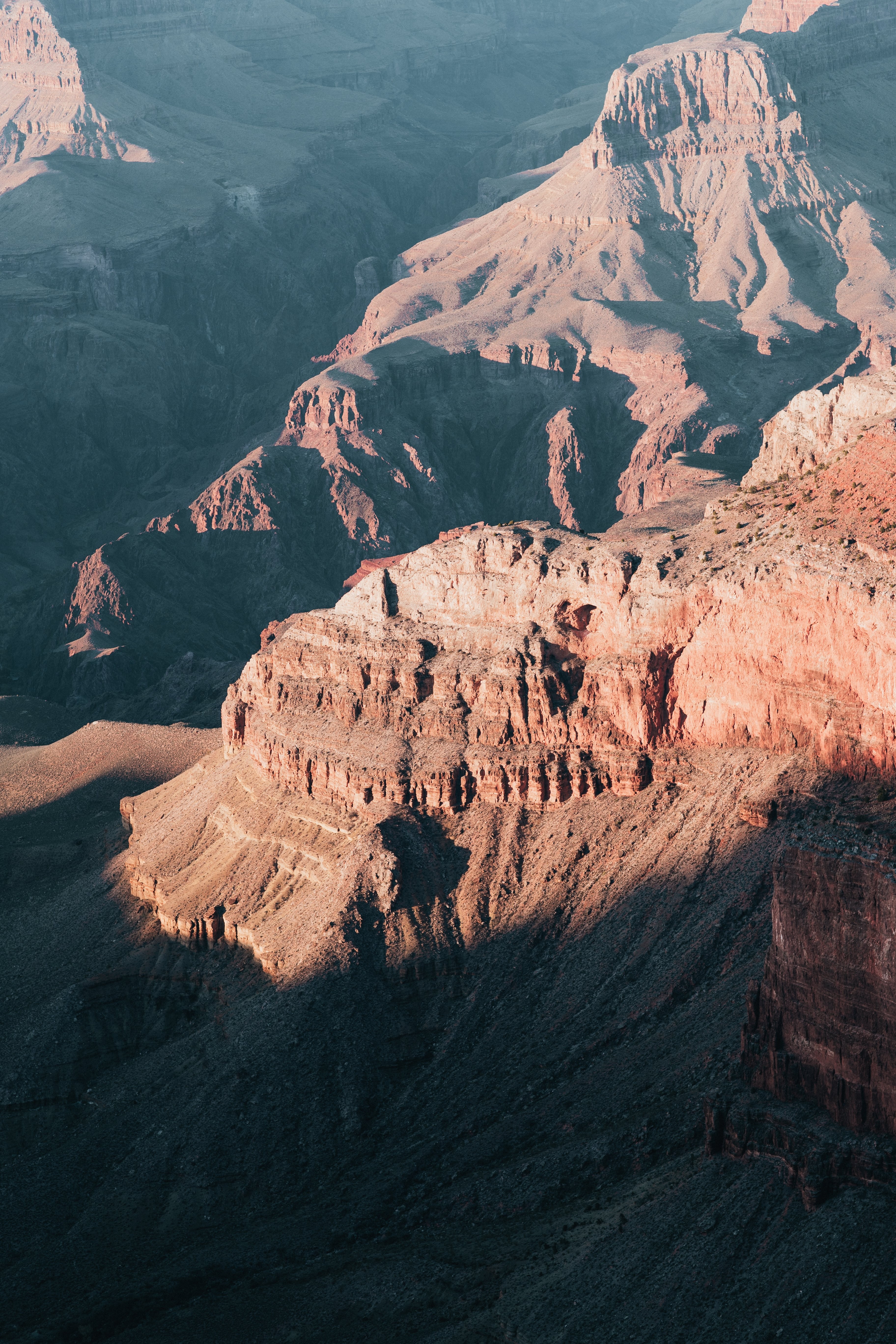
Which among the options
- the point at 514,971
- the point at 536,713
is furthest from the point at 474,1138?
the point at 536,713

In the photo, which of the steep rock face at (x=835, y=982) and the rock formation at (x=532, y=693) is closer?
the steep rock face at (x=835, y=982)

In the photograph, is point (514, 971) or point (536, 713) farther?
point (536, 713)

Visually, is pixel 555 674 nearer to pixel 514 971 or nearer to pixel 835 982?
pixel 514 971

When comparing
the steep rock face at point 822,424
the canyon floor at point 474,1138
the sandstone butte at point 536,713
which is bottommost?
the canyon floor at point 474,1138

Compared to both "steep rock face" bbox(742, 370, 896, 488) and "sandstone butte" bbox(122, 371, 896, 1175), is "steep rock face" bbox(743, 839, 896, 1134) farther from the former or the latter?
"steep rock face" bbox(742, 370, 896, 488)

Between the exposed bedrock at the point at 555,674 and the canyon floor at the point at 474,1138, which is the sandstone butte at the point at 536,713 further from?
the canyon floor at the point at 474,1138

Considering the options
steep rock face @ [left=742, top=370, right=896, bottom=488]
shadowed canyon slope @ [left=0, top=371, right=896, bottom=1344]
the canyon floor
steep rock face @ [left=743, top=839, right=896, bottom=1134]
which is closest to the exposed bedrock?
shadowed canyon slope @ [left=0, top=371, right=896, bottom=1344]

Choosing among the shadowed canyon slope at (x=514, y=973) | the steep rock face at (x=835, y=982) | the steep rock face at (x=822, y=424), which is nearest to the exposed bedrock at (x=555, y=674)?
the shadowed canyon slope at (x=514, y=973)
